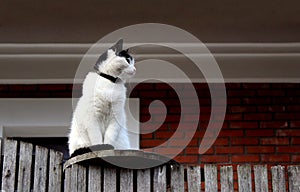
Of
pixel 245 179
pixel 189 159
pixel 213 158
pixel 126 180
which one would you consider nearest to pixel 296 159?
pixel 213 158

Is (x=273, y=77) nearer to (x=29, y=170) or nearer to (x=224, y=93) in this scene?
(x=224, y=93)

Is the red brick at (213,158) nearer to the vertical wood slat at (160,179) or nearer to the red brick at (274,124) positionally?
the red brick at (274,124)

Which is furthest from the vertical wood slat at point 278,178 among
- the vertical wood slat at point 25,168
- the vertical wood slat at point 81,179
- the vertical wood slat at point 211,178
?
the vertical wood slat at point 25,168

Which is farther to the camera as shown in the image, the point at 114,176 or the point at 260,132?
the point at 260,132

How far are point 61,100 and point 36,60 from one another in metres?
0.43

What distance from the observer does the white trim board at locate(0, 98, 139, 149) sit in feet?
20.3

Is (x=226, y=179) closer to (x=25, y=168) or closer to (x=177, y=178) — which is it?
(x=177, y=178)

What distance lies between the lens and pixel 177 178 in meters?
3.63

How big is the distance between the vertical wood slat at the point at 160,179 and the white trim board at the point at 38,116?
98.2 inches

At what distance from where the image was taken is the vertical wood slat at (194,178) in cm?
360

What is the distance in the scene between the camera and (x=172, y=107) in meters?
6.38

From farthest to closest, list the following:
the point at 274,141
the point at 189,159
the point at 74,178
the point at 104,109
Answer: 1. the point at 274,141
2. the point at 189,159
3. the point at 104,109
4. the point at 74,178

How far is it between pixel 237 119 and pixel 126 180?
2900 millimetres

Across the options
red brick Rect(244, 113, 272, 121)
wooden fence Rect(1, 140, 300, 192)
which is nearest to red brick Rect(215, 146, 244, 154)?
red brick Rect(244, 113, 272, 121)
